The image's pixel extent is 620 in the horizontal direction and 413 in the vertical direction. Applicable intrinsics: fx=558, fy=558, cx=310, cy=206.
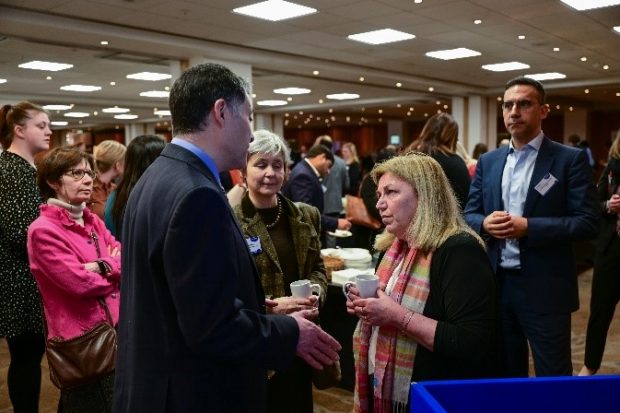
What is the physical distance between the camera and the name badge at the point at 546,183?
2295 millimetres

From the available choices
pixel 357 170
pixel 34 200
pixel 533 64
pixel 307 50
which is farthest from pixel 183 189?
pixel 533 64

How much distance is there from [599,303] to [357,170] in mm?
6383

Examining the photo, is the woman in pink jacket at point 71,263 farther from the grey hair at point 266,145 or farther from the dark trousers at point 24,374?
the grey hair at point 266,145

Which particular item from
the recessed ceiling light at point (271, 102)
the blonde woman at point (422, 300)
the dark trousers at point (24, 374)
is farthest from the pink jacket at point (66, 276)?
the recessed ceiling light at point (271, 102)

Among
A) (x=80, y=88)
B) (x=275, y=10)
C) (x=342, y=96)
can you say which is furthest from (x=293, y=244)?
(x=342, y=96)

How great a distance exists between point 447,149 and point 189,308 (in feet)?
9.48

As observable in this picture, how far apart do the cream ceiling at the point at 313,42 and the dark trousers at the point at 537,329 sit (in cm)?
517

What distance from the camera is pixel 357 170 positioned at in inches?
376

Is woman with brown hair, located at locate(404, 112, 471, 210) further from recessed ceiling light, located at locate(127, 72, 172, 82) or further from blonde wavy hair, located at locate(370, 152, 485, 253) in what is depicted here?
recessed ceiling light, located at locate(127, 72, 172, 82)

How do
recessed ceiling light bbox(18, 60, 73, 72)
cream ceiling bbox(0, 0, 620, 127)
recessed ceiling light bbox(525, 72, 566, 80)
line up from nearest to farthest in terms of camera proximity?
cream ceiling bbox(0, 0, 620, 127) → recessed ceiling light bbox(18, 60, 73, 72) → recessed ceiling light bbox(525, 72, 566, 80)

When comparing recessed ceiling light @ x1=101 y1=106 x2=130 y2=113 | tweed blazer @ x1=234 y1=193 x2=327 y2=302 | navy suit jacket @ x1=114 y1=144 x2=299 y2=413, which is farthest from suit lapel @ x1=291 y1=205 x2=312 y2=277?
recessed ceiling light @ x1=101 y1=106 x2=130 y2=113

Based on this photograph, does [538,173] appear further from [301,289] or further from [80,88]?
[80,88]

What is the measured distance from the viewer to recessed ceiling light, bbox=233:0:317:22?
22.3ft

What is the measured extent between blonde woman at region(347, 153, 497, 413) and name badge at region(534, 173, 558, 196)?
2.35 feet
